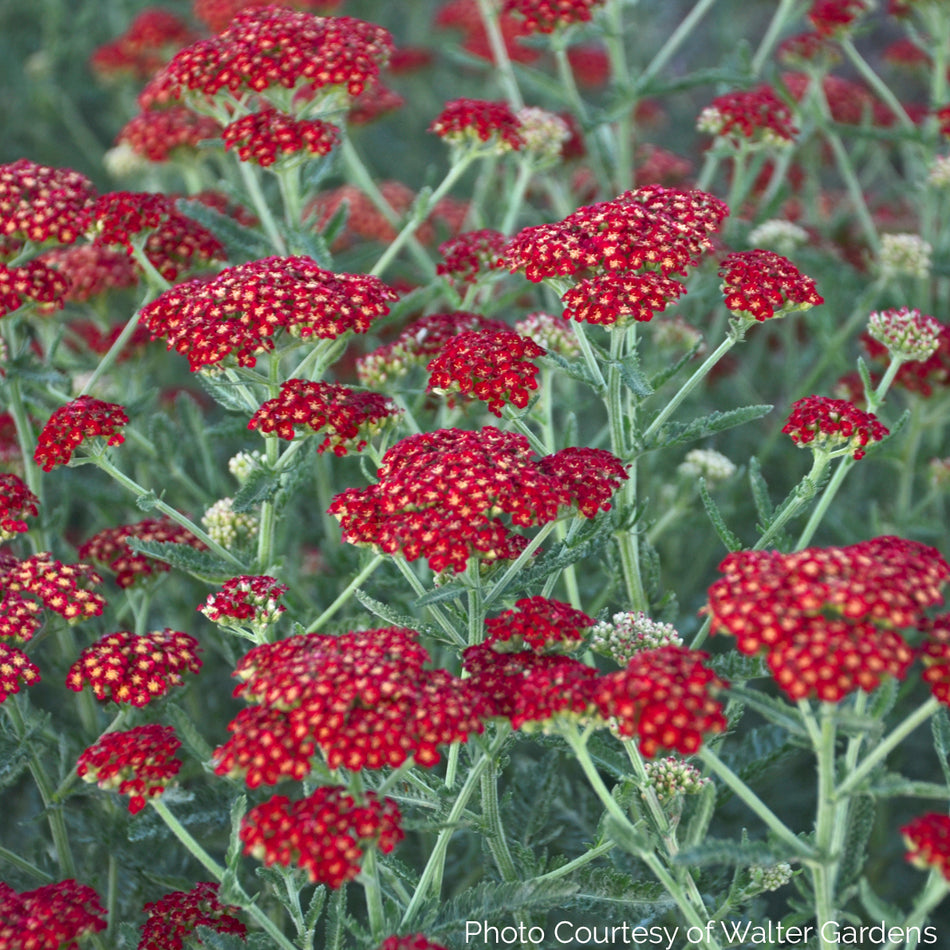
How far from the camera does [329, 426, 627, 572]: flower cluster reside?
9.55ft

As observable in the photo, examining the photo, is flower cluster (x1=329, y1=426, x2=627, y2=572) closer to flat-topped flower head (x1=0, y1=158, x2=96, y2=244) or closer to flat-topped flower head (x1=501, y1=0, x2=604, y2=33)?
flat-topped flower head (x1=0, y1=158, x2=96, y2=244)

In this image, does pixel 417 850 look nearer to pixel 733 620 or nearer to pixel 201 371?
pixel 201 371

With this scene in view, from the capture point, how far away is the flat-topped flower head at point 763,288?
3.39 m

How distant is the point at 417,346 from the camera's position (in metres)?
4.16

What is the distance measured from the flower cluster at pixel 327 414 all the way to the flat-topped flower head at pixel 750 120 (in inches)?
93.0

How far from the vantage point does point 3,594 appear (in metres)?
3.53

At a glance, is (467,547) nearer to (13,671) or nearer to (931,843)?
→ (931,843)

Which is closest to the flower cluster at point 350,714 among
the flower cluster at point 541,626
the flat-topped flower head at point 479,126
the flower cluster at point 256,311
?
the flower cluster at point 541,626

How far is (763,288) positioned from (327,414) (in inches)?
53.5

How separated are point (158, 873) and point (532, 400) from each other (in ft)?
6.65

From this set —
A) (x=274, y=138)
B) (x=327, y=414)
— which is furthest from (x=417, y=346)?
(x=274, y=138)

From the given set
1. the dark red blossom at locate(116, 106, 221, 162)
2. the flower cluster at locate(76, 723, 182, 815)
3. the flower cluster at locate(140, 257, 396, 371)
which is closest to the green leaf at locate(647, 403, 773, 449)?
the flower cluster at locate(140, 257, 396, 371)

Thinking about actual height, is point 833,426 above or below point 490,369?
below

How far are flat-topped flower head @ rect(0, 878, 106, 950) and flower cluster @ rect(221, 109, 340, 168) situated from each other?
8.32ft
